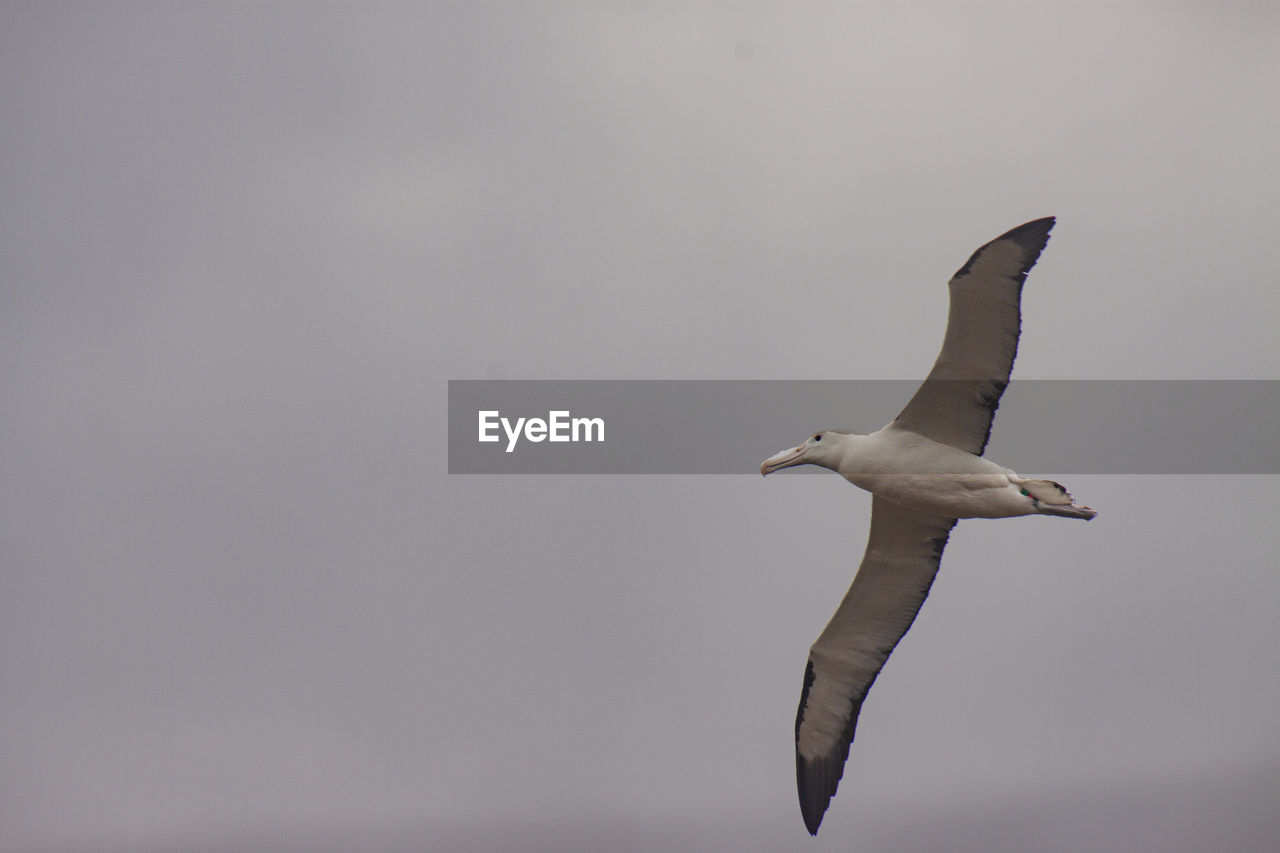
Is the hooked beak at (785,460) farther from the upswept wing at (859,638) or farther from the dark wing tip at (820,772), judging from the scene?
the dark wing tip at (820,772)

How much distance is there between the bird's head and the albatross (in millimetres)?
11

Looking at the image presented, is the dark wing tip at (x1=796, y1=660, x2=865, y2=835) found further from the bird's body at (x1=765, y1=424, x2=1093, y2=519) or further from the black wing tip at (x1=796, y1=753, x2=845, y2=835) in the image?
the bird's body at (x1=765, y1=424, x2=1093, y2=519)

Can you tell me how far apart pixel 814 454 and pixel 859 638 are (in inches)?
→ 85.0

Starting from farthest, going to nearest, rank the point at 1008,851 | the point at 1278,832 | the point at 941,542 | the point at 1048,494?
the point at 1278,832 → the point at 1008,851 → the point at 941,542 → the point at 1048,494

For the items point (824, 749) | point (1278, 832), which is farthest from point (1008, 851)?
point (824, 749)

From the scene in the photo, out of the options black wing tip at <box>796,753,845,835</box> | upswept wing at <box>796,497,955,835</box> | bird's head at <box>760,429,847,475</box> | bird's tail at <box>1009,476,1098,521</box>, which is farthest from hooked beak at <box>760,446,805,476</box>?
black wing tip at <box>796,753,845,835</box>

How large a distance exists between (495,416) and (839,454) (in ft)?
19.8

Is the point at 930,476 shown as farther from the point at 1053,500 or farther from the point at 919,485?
the point at 1053,500

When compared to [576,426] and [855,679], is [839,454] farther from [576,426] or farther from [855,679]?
[576,426]

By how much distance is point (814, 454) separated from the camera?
1038 cm

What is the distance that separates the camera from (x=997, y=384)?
9.88 m

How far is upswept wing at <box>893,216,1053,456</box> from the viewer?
9.22m

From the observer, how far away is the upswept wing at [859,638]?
433 inches

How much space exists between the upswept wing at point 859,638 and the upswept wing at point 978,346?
3.73 ft
